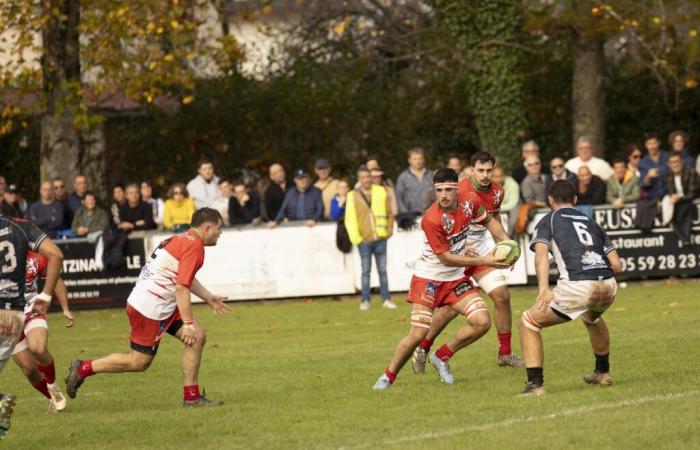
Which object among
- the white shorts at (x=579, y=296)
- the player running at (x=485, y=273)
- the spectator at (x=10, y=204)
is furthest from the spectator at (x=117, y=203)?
the white shorts at (x=579, y=296)

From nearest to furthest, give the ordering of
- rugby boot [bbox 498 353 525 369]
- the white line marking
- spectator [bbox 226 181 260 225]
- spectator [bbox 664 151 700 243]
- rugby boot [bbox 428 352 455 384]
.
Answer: the white line marking → rugby boot [bbox 428 352 455 384] → rugby boot [bbox 498 353 525 369] → spectator [bbox 664 151 700 243] → spectator [bbox 226 181 260 225]

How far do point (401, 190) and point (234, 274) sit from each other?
9.75ft

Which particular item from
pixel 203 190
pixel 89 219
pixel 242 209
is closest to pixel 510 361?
pixel 242 209

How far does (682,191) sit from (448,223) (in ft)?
→ 33.5

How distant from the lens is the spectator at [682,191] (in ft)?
68.1

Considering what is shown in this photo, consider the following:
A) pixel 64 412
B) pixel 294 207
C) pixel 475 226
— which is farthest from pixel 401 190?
pixel 64 412

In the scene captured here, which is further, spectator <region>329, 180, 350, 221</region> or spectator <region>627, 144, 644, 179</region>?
spectator <region>329, 180, 350, 221</region>

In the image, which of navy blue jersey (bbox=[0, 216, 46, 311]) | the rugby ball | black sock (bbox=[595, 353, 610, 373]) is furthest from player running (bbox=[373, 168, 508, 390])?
navy blue jersey (bbox=[0, 216, 46, 311])

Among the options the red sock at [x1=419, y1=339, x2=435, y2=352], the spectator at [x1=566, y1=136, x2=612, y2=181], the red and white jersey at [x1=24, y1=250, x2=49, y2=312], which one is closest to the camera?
the red and white jersey at [x1=24, y1=250, x2=49, y2=312]

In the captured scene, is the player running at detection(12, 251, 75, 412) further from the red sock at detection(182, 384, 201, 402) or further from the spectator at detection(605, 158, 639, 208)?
the spectator at detection(605, 158, 639, 208)

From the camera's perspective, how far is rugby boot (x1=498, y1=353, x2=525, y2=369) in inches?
497

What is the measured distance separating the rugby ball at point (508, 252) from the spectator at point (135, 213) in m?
12.2

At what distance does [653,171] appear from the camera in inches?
826

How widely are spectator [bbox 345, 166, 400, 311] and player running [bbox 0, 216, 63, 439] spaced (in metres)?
10.5
